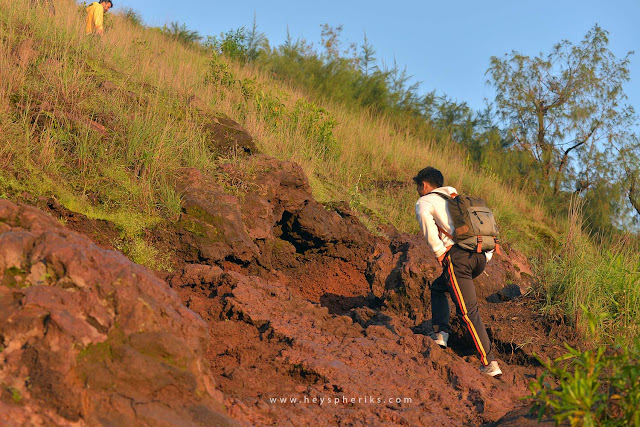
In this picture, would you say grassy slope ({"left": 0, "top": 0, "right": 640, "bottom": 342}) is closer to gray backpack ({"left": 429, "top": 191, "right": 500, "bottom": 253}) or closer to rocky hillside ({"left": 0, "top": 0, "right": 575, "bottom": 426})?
rocky hillside ({"left": 0, "top": 0, "right": 575, "bottom": 426})

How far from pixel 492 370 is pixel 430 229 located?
4.30 feet

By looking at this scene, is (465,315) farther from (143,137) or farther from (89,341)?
(143,137)

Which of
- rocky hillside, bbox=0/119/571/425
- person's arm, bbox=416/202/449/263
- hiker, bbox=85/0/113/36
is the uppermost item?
hiker, bbox=85/0/113/36

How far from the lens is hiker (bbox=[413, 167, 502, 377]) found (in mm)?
5148

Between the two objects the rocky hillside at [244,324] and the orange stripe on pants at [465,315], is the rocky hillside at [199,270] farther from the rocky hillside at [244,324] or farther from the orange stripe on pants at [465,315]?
the orange stripe on pants at [465,315]

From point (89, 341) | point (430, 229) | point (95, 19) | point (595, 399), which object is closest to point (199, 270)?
point (430, 229)

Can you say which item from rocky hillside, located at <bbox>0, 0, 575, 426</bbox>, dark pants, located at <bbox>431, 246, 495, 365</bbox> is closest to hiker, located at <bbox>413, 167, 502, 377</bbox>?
dark pants, located at <bbox>431, 246, 495, 365</bbox>

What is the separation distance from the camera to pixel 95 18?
10.4m

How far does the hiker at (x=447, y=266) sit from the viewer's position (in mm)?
5148

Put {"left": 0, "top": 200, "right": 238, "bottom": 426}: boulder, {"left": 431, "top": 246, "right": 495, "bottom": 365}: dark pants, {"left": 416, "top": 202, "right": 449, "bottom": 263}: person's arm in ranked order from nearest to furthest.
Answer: {"left": 0, "top": 200, "right": 238, "bottom": 426}: boulder → {"left": 431, "top": 246, "right": 495, "bottom": 365}: dark pants → {"left": 416, "top": 202, "right": 449, "bottom": 263}: person's arm

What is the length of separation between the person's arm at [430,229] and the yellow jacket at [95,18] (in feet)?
24.0

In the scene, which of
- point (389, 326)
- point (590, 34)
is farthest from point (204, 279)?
point (590, 34)

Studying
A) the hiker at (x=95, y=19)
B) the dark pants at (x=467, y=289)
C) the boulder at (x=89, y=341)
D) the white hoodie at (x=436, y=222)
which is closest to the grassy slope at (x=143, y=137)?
the hiker at (x=95, y=19)

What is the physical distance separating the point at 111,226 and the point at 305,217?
2613mm
